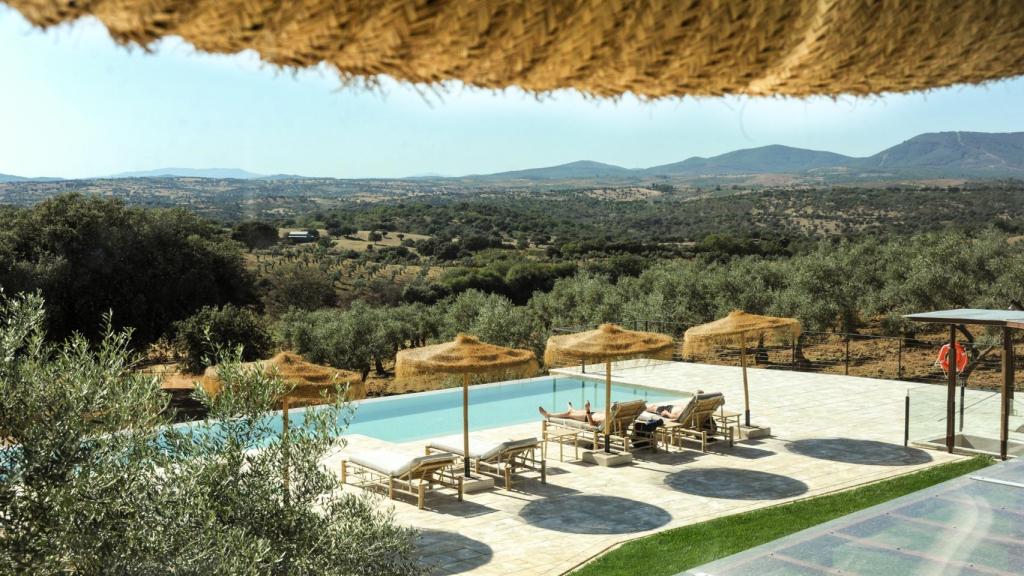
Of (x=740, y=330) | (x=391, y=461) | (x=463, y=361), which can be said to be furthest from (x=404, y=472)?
(x=740, y=330)

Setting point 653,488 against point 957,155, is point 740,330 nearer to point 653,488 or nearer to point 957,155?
point 653,488

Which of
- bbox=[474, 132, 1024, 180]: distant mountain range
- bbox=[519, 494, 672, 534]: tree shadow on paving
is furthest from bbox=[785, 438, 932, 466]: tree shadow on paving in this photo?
bbox=[474, 132, 1024, 180]: distant mountain range

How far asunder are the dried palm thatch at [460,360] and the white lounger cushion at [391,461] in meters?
0.87

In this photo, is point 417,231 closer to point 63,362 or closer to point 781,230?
point 781,230

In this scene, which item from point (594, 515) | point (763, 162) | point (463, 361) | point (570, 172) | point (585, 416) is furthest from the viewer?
point (570, 172)

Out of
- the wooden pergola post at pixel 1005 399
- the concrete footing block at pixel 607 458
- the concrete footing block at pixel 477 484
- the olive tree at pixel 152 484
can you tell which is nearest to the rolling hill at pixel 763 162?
the wooden pergola post at pixel 1005 399

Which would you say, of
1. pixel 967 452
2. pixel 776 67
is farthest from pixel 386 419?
pixel 776 67

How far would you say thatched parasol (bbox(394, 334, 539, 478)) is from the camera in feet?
30.0

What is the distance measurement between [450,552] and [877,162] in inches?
2914

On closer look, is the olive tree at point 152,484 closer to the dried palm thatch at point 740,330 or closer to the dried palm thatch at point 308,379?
the dried palm thatch at point 308,379

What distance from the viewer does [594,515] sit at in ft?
26.8

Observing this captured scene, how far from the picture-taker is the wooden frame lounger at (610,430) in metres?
10.6

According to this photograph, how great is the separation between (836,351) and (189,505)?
64.6 ft

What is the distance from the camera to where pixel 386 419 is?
Answer: 43.9 ft
